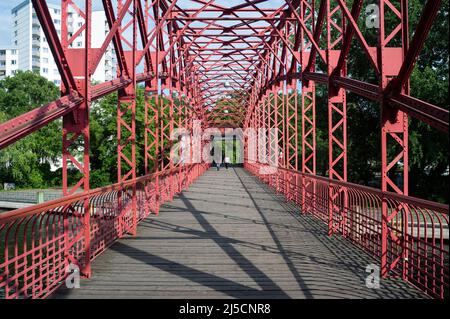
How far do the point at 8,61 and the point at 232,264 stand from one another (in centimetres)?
8767

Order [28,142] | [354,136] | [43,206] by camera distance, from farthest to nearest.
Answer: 1. [28,142]
2. [354,136]
3. [43,206]

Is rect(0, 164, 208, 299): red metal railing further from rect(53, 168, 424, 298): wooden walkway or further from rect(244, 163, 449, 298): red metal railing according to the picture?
rect(244, 163, 449, 298): red metal railing

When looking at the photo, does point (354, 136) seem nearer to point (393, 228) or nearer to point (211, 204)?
point (211, 204)

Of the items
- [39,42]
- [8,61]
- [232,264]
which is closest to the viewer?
[232,264]

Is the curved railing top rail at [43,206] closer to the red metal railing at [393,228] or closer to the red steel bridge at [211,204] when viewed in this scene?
the red steel bridge at [211,204]

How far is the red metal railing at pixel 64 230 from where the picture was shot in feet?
12.7

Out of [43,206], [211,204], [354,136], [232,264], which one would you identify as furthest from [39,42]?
[43,206]

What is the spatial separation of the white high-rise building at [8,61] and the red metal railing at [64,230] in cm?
8097

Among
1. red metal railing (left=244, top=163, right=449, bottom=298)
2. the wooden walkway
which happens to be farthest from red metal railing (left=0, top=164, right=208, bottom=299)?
red metal railing (left=244, top=163, right=449, bottom=298)

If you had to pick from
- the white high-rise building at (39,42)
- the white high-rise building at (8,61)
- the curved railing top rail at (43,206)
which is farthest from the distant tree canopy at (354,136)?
the white high-rise building at (8,61)

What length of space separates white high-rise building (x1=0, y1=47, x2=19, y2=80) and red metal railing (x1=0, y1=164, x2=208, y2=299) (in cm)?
8097

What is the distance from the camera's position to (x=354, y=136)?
2439cm
